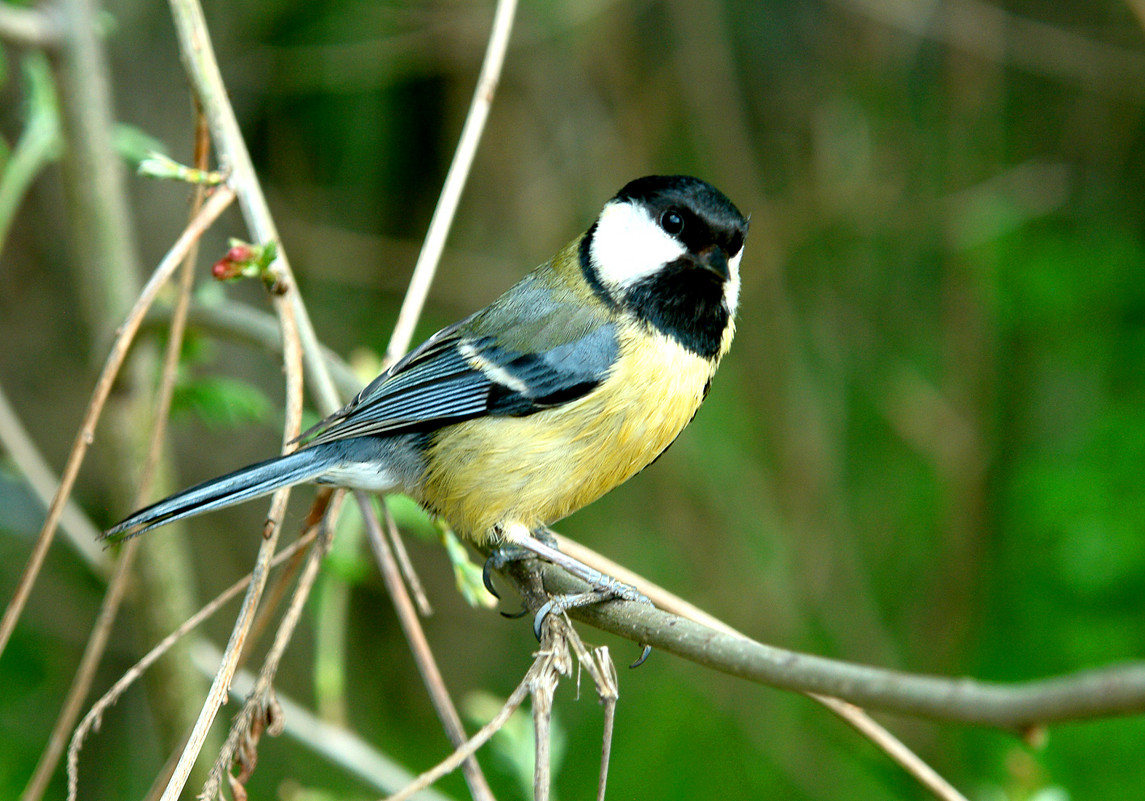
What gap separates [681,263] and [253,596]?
1.12 m

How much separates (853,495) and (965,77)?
5.11 feet

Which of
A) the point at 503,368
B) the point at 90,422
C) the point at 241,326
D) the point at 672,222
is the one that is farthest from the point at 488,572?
the point at 90,422

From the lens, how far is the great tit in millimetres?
1861

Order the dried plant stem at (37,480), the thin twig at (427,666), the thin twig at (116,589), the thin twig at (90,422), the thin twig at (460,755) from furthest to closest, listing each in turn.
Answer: the dried plant stem at (37,480)
the thin twig at (116,589)
the thin twig at (90,422)
the thin twig at (427,666)
the thin twig at (460,755)

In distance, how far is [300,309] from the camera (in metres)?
1.45

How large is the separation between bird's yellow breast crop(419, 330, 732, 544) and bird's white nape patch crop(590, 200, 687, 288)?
0.51 feet

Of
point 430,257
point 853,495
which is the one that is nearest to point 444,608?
point 853,495

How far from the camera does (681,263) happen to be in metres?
1.96

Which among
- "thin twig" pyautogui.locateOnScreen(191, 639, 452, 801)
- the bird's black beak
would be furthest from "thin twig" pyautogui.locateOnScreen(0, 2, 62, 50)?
the bird's black beak

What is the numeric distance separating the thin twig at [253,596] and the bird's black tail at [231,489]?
0.70ft

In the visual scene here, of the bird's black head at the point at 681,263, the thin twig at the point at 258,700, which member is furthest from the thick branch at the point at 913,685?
the bird's black head at the point at 681,263

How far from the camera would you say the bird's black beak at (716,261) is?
1.90m

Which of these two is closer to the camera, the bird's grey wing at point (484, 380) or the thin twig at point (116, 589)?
the thin twig at point (116, 589)

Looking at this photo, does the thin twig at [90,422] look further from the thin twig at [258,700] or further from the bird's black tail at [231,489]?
the thin twig at [258,700]
